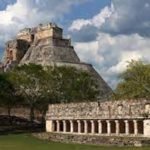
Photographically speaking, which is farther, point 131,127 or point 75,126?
point 75,126

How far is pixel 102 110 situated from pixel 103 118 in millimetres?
969

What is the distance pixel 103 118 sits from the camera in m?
61.8

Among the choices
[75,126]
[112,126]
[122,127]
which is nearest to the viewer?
[122,127]

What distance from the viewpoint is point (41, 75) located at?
84.5 metres

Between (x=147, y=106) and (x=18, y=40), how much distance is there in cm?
8088

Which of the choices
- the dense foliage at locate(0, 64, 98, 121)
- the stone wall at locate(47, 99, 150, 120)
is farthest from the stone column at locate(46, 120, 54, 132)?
the dense foliage at locate(0, 64, 98, 121)

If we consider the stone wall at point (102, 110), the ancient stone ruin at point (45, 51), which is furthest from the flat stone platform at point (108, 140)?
the ancient stone ruin at point (45, 51)

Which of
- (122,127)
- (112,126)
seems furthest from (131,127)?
(112,126)

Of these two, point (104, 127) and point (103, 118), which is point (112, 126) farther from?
point (104, 127)

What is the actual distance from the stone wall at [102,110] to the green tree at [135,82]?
10.5m

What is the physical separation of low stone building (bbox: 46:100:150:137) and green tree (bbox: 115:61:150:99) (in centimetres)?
1047

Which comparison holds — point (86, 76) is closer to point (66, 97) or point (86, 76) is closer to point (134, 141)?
point (66, 97)

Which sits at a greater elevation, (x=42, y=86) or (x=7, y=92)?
(x=42, y=86)

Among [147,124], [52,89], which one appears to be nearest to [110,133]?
[147,124]
